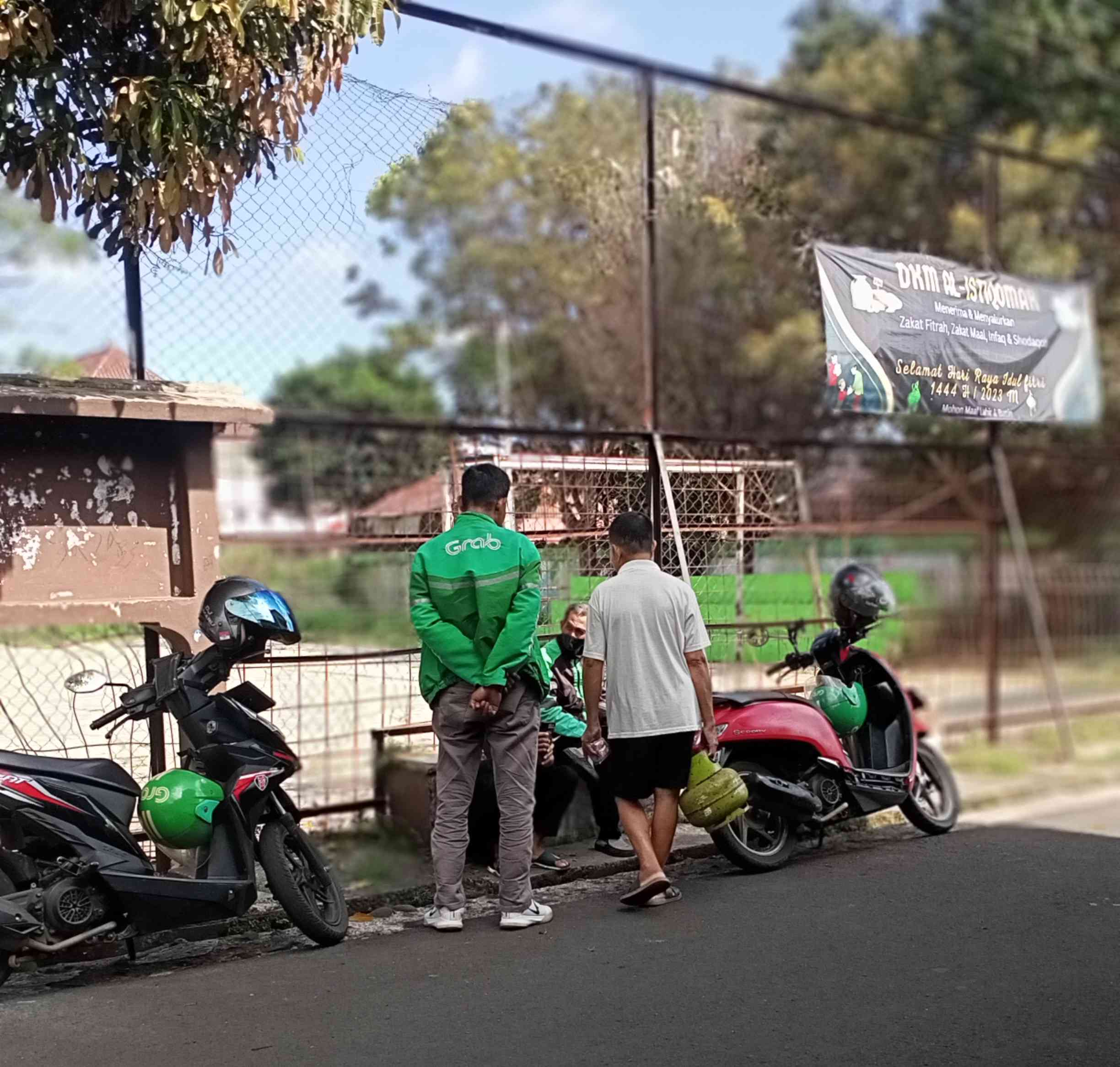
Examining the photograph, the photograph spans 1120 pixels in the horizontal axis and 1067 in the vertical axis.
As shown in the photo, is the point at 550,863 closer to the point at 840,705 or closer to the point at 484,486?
the point at 840,705

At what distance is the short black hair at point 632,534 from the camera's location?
17.8 ft

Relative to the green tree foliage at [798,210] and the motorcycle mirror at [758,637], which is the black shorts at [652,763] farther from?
the green tree foliage at [798,210]

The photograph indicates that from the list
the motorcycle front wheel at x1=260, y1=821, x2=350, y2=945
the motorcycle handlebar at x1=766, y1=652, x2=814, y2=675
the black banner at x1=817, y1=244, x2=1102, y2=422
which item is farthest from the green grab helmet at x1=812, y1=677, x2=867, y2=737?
the motorcycle front wheel at x1=260, y1=821, x2=350, y2=945

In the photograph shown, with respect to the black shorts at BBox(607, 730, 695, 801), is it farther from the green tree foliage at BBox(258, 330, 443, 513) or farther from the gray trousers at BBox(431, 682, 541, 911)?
the green tree foliage at BBox(258, 330, 443, 513)

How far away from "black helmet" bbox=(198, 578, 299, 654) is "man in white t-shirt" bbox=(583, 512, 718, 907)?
1.16 metres

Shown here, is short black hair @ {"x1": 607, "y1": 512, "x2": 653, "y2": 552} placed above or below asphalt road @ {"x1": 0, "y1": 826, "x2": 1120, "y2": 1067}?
above

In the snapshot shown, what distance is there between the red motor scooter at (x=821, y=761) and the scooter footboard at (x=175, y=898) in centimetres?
200

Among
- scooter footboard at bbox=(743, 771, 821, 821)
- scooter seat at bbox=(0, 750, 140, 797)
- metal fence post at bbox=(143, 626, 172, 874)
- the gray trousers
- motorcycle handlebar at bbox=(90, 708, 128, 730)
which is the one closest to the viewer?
scooter seat at bbox=(0, 750, 140, 797)

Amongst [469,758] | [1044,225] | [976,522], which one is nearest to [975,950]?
[469,758]

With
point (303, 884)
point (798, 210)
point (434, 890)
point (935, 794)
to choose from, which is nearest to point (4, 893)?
point (303, 884)

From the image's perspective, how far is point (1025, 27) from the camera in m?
18.4

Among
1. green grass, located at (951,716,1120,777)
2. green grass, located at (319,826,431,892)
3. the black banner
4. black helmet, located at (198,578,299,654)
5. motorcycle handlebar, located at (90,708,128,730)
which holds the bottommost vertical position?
green grass, located at (951,716,1120,777)

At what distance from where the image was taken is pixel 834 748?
6.21 metres

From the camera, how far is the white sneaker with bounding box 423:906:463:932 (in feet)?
17.0
